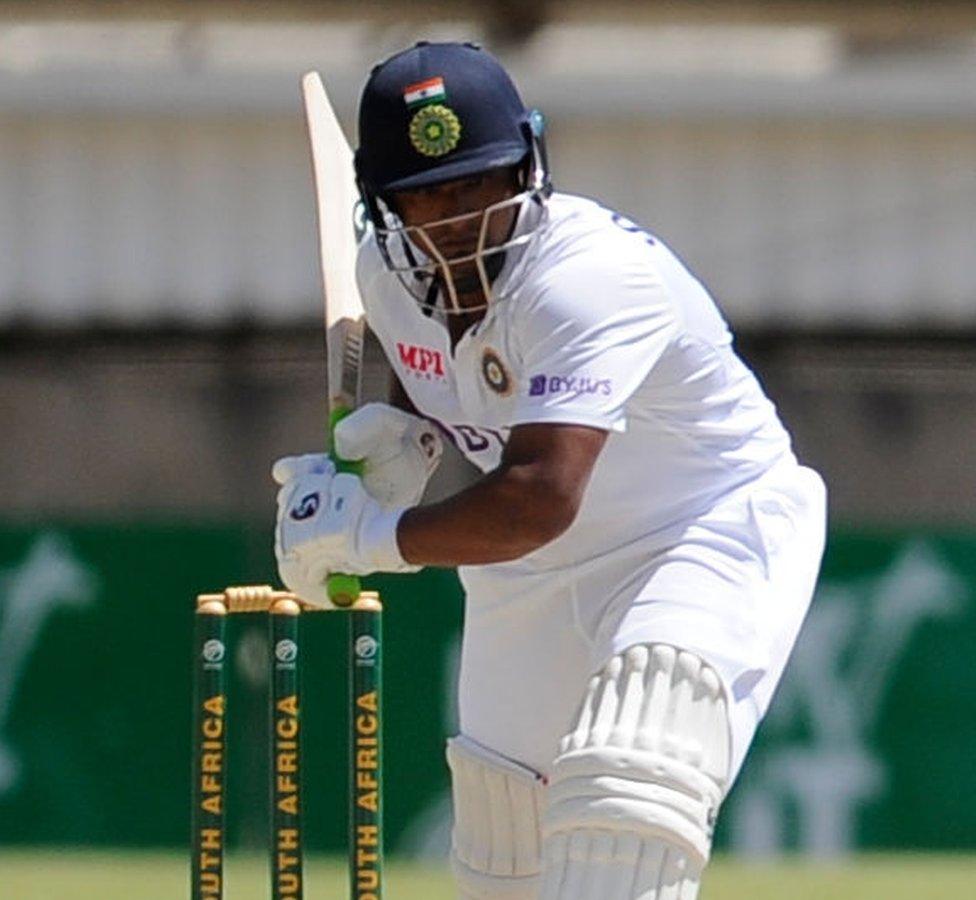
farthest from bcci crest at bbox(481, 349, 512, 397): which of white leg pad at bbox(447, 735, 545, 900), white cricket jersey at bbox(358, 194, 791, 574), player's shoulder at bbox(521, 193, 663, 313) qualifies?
white leg pad at bbox(447, 735, 545, 900)

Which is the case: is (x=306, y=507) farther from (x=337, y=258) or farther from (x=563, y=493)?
(x=337, y=258)

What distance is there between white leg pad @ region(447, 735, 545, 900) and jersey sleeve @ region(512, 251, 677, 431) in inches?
22.6

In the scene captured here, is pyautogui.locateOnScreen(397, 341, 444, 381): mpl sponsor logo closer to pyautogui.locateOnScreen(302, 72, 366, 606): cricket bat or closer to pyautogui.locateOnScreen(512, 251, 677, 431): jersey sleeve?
pyautogui.locateOnScreen(302, 72, 366, 606): cricket bat

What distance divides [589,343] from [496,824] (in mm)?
754

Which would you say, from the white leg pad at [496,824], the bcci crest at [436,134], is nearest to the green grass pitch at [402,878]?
the white leg pad at [496,824]

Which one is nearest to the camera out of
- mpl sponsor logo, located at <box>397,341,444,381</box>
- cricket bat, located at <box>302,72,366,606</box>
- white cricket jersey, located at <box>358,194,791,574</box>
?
white cricket jersey, located at <box>358,194,791,574</box>

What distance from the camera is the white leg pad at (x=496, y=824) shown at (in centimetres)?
363

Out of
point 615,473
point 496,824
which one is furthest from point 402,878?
point 615,473

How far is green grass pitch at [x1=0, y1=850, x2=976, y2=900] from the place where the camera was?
630cm

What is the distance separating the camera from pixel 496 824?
144 inches

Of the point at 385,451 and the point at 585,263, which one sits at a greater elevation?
the point at 585,263

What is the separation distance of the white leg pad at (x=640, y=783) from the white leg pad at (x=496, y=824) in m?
0.39

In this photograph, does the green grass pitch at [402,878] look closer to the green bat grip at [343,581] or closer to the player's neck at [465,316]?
the green bat grip at [343,581]

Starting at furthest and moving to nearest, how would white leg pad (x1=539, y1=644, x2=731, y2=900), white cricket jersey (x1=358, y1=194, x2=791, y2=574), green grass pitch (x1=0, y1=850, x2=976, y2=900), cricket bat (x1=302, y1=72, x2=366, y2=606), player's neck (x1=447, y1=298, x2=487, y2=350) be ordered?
green grass pitch (x1=0, y1=850, x2=976, y2=900), cricket bat (x1=302, y1=72, x2=366, y2=606), player's neck (x1=447, y1=298, x2=487, y2=350), white cricket jersey (x1=358, y1=194, x2=791, y2=574), white leg pad (x1=539, y1=644, x2=731, y2=900)
